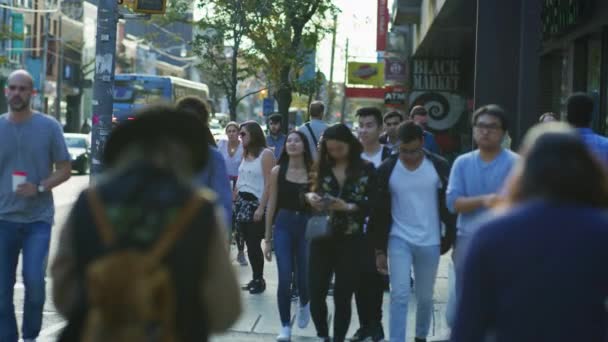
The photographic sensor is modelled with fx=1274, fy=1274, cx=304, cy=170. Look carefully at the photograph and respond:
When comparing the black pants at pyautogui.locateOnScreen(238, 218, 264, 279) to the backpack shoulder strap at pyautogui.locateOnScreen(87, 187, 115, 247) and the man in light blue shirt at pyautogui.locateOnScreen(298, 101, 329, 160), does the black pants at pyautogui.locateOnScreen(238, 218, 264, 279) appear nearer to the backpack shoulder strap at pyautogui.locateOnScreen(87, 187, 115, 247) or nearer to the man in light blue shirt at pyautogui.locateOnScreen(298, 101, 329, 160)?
the man in light blue shirt at pyautogui.locateOnScreen(298, 101, 329, 160)

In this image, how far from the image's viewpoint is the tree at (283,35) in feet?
86.9

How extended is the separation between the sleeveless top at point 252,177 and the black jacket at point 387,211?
156 inches

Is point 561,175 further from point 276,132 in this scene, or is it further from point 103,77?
point 276,132

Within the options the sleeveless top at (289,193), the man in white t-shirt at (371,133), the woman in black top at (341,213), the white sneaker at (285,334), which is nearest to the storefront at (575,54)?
the man in white t-shirt at (371,133)

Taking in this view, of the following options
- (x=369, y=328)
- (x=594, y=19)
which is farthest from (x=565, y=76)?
(x=369, y=328)

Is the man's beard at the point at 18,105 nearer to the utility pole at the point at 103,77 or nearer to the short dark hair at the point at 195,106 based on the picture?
the short dark hair at the point at 195,106

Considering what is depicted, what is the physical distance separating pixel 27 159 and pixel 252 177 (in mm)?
4922

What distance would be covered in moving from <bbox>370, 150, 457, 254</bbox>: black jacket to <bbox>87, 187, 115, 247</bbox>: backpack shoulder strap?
5106 mm

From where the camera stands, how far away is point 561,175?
4.06 meters

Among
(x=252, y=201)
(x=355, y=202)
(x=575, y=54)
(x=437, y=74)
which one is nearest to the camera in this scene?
(x=355, y=202)

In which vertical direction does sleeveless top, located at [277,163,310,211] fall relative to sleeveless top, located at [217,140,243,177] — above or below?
below

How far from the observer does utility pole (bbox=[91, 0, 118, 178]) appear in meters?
13.4

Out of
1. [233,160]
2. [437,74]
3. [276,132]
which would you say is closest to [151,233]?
[233,160]

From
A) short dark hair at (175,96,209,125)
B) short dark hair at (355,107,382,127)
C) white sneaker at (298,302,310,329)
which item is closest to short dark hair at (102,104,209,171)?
short dark hair at (175,96,209,125)
